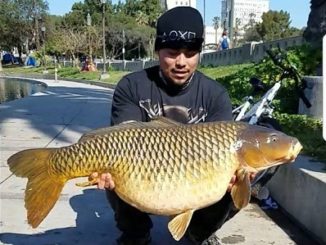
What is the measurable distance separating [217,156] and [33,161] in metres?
0.98

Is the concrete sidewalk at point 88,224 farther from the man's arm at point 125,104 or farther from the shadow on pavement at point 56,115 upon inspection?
the shadow on pavement at point 56,115

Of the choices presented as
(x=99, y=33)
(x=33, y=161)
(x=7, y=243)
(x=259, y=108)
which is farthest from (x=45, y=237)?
(x=99, y=33)

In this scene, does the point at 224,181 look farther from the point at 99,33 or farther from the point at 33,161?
the point at 99,33

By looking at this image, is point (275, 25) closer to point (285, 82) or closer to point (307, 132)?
point (285, 82)

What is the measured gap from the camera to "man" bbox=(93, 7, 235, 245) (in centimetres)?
339

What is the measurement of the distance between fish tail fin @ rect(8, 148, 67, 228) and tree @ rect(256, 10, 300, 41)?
75672 mm

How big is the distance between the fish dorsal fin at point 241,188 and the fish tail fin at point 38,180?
890 millimetres

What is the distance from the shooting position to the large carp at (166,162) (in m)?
2.75

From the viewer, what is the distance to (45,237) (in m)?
4.12

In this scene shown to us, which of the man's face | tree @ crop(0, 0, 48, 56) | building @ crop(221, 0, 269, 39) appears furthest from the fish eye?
building @ crop(221, 0, 269, 39)

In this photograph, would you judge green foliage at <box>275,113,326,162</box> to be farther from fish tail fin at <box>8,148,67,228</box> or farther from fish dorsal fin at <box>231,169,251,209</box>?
fish tail fin at <box>8,148,67,228</box>

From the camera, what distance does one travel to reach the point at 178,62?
3326mm

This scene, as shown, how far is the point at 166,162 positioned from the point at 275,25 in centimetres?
8060

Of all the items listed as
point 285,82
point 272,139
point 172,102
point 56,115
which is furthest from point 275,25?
point 272,139
